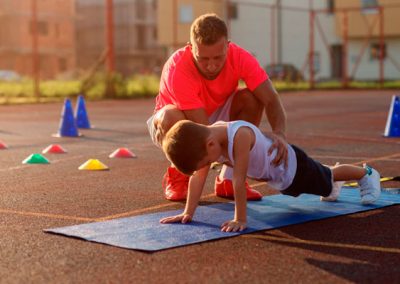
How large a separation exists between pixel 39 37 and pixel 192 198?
51208mm

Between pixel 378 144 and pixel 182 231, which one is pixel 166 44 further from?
pixel 182 231

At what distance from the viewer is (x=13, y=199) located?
657 cm

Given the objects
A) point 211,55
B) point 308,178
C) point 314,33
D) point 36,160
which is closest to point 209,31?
point 211,55

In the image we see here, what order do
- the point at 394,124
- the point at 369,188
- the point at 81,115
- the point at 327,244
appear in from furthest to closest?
the point at 81,115, the point at 394,124, the point at 369,188, the point at 327,244

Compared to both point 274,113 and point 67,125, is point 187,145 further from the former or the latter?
point 67,125

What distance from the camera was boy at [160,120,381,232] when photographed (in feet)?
16.6

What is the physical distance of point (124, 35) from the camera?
68.7 meters

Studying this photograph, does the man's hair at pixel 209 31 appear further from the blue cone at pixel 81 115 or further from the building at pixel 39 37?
the building at pixel 39 37

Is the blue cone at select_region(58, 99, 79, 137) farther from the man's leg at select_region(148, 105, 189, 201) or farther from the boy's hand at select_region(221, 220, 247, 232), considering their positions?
the boy's hand at select_region(221, 220, 247, 232)

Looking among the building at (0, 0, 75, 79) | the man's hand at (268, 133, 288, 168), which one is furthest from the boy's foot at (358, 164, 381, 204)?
the building at (0, 0, 75, 79)

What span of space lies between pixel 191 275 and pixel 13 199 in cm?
280

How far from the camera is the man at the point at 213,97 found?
6191mm

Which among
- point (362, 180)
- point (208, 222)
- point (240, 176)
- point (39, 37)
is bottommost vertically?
point (208, 222)

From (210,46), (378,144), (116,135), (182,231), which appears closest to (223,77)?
(210,46)
